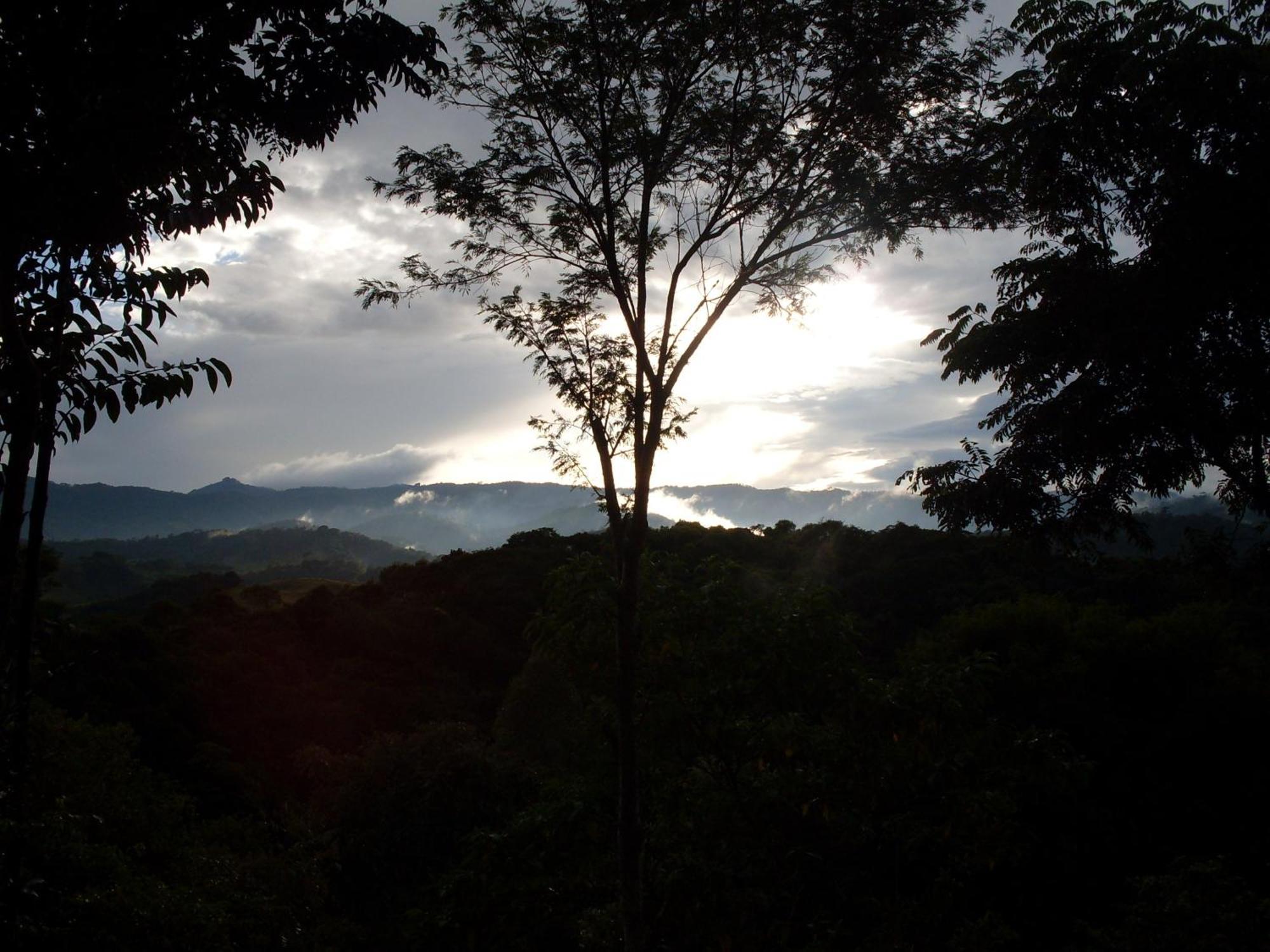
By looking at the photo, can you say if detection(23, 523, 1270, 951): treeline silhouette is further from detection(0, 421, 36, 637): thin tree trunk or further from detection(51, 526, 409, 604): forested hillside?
detection(51, 526, 409, 604): forested hillside

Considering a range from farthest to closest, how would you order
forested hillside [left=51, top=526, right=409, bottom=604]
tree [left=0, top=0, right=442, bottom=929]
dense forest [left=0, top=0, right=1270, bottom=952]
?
forested hillside [left=51, top=526, right=409, bottom=604], dense forest [left=0, top=0, right=1270, bottom=952], tree [left=0, top=0, right=442, bottom=929]

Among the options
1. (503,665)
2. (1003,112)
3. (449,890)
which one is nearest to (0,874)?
(449,890)

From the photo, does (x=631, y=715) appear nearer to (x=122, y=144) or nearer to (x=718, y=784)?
(x=718, y=784)

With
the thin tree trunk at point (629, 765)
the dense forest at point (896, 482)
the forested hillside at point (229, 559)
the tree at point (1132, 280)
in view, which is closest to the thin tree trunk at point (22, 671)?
the dense forest at point (896, 482)

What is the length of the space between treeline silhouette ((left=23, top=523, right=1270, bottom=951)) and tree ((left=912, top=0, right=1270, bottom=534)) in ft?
3.99

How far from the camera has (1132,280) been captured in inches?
363

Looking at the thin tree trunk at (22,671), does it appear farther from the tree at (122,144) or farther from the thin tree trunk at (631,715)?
the thin tree trunk at (631,715)

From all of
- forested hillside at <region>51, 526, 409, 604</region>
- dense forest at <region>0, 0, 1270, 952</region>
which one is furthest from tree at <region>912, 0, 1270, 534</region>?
forested hillside at <region>51, 526, 409, 604</region>

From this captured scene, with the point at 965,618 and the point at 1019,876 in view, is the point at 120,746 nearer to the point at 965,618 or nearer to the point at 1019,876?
the point at 1019,876

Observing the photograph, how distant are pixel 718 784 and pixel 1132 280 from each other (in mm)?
7789

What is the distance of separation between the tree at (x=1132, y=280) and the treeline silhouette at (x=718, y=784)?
3.99ft

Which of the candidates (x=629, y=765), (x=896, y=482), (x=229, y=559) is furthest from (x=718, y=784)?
(x=229, y=559)

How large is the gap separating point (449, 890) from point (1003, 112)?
11.2 meters

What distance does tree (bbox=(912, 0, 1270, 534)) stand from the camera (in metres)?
8.36
